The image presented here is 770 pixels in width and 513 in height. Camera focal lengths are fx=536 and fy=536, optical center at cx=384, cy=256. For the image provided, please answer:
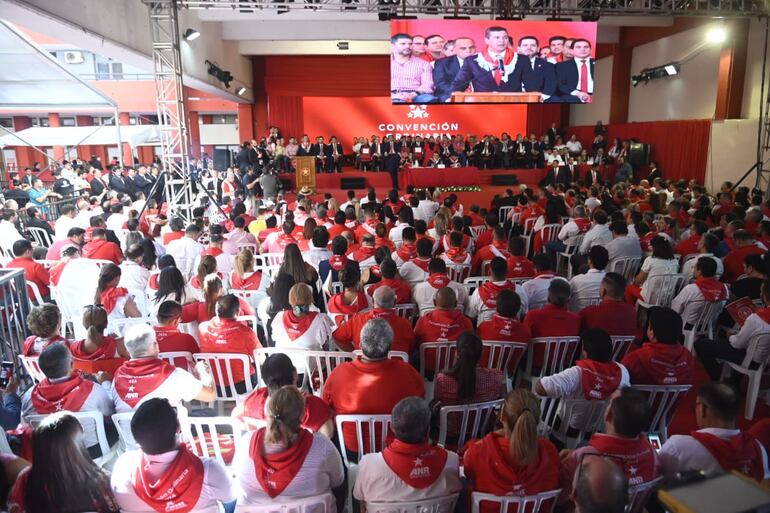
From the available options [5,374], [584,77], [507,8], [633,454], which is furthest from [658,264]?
[584,77]

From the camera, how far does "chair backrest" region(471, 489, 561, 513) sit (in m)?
1.99

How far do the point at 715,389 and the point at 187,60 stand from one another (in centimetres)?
1063

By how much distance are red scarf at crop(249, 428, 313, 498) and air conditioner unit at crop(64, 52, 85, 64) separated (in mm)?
25544

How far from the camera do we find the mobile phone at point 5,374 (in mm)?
3107

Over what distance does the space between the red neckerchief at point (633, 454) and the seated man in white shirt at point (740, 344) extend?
2062mm

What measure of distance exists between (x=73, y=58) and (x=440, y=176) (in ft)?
58.2

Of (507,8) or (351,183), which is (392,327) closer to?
(507,8)

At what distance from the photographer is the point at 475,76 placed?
11.2 metres

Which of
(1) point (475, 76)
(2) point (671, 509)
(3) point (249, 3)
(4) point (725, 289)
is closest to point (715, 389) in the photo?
(2) point (671, 509)

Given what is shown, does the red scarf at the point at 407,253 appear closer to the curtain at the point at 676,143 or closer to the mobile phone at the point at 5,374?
the mobile phone at the point at 5,374

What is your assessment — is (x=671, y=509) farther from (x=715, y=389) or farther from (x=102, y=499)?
(x=102, y=499)

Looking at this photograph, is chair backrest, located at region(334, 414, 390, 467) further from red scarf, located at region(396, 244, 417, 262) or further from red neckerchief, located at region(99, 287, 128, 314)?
red scarf, located at region(396, 244, 417, 262)

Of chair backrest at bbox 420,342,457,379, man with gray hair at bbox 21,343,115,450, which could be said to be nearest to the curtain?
chair backrest at bbox 420,342,457,379

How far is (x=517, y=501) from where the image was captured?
6.55ft
